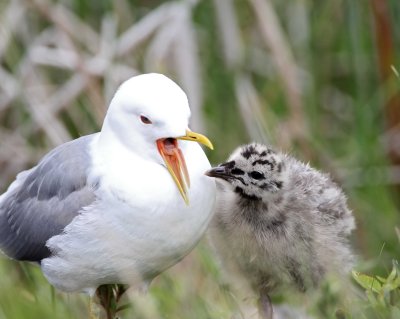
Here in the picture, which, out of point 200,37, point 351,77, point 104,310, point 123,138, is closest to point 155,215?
point 123,138

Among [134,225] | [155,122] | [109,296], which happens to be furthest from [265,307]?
Result: [155,122]

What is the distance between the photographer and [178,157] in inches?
161

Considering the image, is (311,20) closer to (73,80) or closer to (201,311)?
(73,80)

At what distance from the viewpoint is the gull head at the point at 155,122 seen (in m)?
4.00

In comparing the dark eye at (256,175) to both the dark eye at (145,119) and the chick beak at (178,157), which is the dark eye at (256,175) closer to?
the chick beak at (178,157)

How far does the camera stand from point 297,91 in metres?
7.53

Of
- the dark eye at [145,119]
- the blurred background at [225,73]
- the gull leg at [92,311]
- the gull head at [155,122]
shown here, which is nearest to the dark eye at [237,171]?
the gull head at [155,122]

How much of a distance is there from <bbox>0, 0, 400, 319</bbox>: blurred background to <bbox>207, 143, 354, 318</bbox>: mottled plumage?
6.23ft

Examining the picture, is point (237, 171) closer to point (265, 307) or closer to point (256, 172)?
point (256, 172)

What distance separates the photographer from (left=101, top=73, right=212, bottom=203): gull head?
13.1 ft

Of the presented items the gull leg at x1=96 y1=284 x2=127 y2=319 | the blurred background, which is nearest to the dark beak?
the gull leg at x1=96 y1=284 x2=127 y2=319

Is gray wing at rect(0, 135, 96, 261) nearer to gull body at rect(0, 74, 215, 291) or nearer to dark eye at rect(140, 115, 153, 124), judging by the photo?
gull body at rect(0, 74, 215, 291)

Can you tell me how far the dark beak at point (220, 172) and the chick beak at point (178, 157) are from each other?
0.13 m

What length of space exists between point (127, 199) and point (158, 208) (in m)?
0.12
